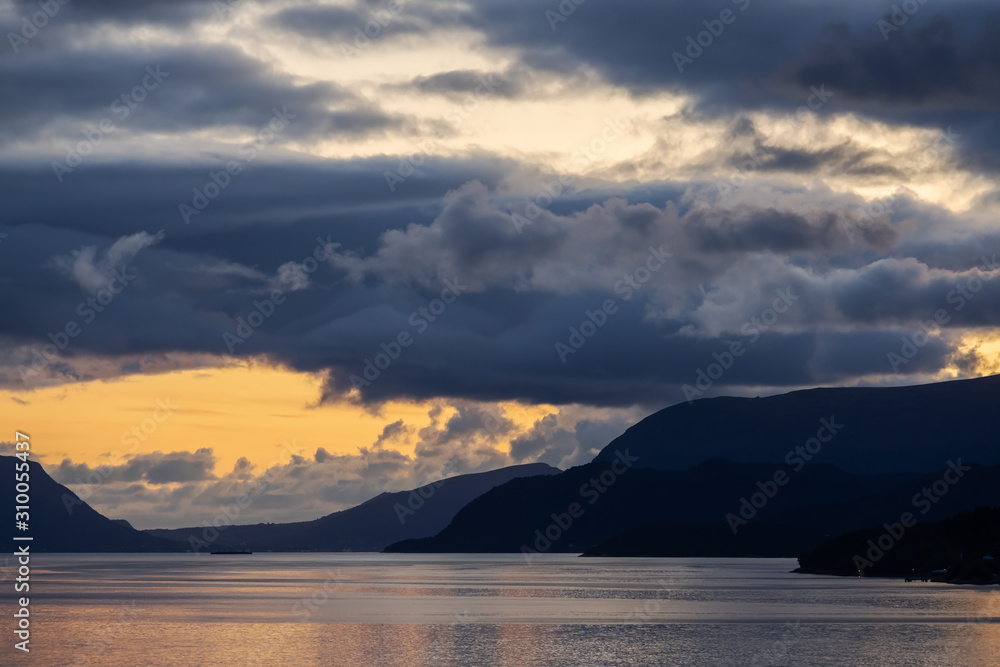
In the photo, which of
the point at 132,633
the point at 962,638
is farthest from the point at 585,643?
the point at 132,633

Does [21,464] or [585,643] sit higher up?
[21,464]

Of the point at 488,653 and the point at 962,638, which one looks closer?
the point at 488,653

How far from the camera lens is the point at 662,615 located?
17812 centimetres

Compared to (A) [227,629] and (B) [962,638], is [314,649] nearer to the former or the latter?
(A) [227,629]

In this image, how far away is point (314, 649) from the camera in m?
128

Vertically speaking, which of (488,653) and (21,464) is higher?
(21,464)

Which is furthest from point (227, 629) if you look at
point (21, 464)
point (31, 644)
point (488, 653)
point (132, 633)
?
point (21, 464)

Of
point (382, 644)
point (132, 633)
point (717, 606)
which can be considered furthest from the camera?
point (717, 606)

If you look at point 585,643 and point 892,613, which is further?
point 892,613

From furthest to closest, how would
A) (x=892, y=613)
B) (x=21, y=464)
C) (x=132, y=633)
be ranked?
(x=892, y=613) < (x=132, y=633) < (x=21, y=464)

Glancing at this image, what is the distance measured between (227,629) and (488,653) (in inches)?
1721

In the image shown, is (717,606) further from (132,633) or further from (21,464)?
(21,464)

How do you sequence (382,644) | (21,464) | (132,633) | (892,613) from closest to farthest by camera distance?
1. (21,464)
2. (382,644)
3. (132,633)
4. (892,613)

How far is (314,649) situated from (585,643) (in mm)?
30769
